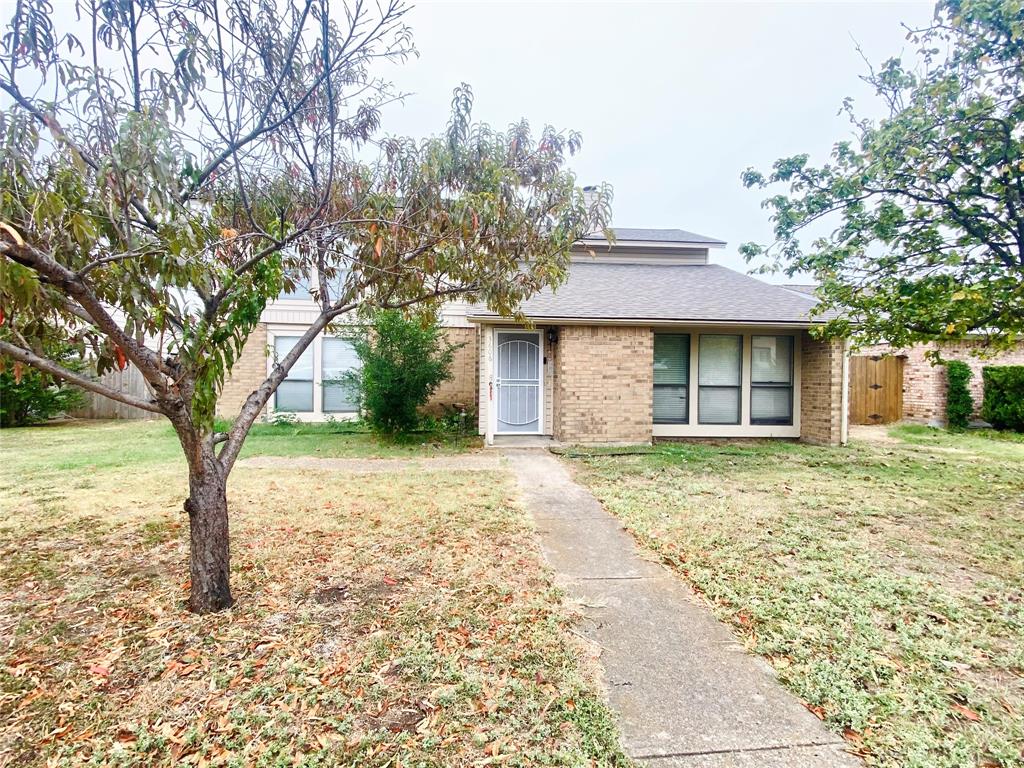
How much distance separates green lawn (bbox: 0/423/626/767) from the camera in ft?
6.82

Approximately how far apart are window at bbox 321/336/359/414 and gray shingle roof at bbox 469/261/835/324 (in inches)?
141

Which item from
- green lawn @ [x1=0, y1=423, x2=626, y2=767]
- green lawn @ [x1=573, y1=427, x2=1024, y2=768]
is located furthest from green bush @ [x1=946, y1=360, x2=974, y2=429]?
green lawn @ [x1=0, y1=423, x2=626, y2=767]

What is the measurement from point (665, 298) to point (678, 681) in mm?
9351

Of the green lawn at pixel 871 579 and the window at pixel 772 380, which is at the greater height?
the window at pixel 772 380

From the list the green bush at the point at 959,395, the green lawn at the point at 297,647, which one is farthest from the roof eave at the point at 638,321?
the green bush at the point at 959,395

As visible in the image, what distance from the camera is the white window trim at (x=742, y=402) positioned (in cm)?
1052

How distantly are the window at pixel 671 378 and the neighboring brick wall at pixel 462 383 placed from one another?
4.65 meters

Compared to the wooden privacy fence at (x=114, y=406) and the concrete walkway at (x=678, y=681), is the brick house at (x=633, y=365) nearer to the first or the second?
the wooden privacy fence at (x=114, y=406)

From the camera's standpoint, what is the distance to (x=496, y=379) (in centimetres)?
1016

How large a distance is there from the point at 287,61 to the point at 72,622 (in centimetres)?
405

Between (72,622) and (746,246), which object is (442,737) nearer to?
(72,622)

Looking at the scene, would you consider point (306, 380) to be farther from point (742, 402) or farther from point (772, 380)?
point (772, 380)

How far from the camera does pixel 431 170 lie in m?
4.11

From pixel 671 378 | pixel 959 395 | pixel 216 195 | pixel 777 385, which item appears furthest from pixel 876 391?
pixel 216 195
